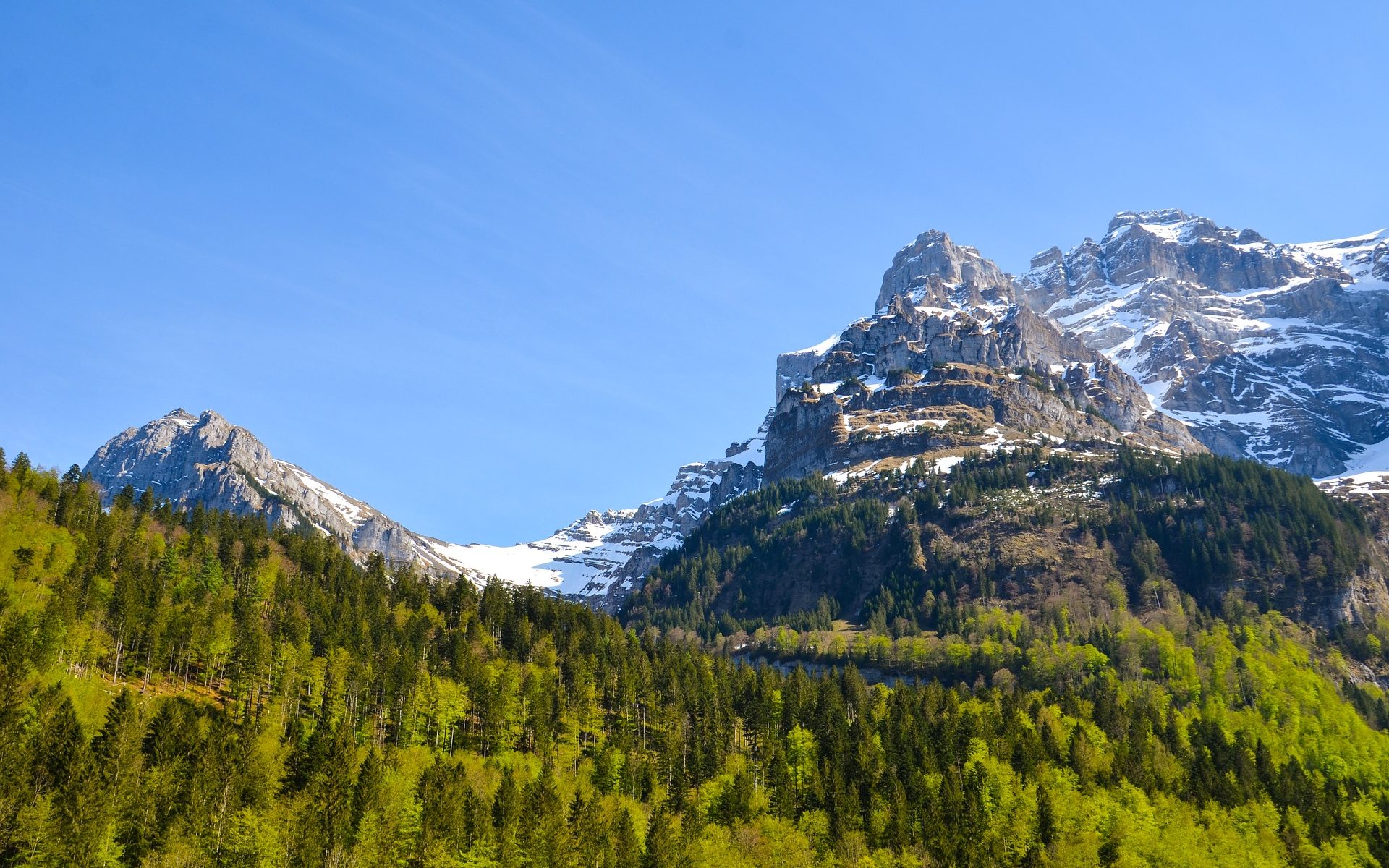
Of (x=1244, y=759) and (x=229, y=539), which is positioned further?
(x=229, y=539)

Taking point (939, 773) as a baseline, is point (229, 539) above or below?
above

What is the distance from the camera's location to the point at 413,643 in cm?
14262

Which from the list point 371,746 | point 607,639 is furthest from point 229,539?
point 371,746

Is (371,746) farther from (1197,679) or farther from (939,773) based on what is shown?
(1197,679)

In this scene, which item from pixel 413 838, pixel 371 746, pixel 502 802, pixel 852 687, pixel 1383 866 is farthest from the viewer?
pixel 852 687

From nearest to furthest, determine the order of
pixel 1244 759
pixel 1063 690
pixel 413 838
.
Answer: pixel 413 838, pixel 1244 759, pixel 1063 690

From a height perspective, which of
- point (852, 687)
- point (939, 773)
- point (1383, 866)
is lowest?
point (1383, 866)

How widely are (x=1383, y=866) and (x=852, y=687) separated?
67946mm

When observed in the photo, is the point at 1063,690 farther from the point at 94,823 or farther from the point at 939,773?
the point at 94,823

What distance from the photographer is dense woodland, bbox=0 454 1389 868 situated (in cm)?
8350

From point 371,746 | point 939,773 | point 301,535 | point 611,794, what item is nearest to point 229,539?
point 301,535

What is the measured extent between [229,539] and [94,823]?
98.9 metres

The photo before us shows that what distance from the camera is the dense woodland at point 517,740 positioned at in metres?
83.5

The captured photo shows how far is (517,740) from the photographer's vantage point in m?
127
